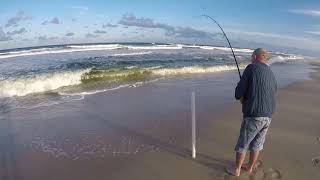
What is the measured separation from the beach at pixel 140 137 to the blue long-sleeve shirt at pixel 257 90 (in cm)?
111

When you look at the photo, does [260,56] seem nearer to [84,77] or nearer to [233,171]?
[233,171]

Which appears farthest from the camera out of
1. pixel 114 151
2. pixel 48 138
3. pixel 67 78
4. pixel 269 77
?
pixel 67 78

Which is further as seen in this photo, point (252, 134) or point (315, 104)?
point (315, 104)

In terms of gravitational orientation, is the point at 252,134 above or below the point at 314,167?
above

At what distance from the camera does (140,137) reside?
7898 millimetres

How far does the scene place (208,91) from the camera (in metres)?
13.7

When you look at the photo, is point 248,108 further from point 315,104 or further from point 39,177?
point 315,104

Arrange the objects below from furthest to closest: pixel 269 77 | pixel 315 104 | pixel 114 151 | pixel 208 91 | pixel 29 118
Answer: pixel 208 91
pixel 315 104
pixel 29 118
pixel 114 151
pixel 269 77

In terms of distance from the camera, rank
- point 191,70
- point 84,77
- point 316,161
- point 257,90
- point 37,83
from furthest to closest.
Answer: point 191,70 → point 84,77 → point 37,83 → point 316,161 → point 257,90

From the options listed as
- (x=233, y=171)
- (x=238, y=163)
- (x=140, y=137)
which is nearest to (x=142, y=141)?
(x=140, y=137)

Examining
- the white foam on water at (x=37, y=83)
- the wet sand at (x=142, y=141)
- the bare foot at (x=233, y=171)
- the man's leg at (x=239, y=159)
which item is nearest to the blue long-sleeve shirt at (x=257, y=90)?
the man's leg at (x=239, y=159)

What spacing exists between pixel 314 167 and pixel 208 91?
7.53 m

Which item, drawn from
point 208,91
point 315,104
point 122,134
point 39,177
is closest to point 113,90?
point 208,91

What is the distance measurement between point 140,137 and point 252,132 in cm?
287
